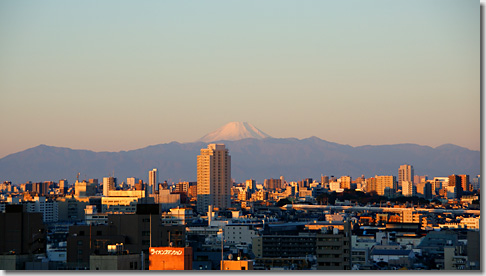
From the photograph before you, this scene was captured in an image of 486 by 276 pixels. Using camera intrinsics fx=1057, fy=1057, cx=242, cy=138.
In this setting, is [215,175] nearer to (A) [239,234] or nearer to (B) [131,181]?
(B) [131,181]

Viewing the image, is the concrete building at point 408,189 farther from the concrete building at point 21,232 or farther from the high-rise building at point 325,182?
the concrete building at point 21,232

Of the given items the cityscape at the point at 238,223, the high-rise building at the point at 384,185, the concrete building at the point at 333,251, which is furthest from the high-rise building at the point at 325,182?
the concrete building at the point at 333,251

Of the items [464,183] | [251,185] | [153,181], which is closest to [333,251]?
[464,183]

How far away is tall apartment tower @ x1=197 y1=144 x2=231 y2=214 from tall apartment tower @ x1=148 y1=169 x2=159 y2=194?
9.59 m

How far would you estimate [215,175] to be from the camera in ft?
281

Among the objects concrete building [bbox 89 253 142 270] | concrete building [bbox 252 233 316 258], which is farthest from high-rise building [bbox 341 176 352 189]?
concrete building [bbox 89 253 142 270]

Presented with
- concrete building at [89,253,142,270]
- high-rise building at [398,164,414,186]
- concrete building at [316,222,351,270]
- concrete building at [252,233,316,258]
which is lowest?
concrete building at [252,233,316,258]

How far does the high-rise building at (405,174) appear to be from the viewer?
7578 cm

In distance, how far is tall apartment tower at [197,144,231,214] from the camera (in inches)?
3310

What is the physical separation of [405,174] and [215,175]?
15745 mm

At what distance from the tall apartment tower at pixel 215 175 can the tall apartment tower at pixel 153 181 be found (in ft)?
31.5

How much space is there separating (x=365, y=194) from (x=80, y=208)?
82.4 feet

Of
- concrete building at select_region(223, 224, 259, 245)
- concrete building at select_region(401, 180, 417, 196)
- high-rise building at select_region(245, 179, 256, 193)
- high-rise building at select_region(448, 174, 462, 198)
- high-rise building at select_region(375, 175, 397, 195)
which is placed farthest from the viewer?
high-rise building at select_region(245, 179, 256, 193)

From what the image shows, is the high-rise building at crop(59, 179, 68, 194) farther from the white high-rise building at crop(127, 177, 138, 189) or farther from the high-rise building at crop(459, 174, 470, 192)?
the high-rise building at crop(459, 174, 470, 192)
